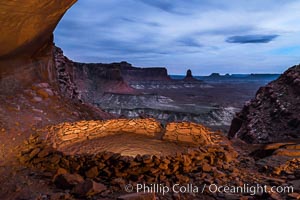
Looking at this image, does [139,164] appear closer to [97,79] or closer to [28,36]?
[28,36]

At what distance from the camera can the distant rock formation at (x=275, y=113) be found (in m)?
7.58

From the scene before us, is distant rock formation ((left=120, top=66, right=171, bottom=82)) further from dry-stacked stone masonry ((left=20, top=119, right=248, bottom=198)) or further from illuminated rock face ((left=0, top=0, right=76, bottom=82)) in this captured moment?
dry-stacked stone masonry ((left=20, top=119, right=248, bottom=198))

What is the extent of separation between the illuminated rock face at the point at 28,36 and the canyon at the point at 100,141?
3 centimetres

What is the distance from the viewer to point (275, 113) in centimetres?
841

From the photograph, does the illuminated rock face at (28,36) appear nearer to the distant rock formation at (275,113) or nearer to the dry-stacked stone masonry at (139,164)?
A: the dry-stacked stone masonry at (139,164)

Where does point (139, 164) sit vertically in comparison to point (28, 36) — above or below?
below

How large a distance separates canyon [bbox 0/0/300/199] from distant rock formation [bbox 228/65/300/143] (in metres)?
0.04

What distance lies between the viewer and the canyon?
349 centimetres

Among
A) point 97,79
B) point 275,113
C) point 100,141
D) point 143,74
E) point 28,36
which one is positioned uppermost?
point 143,74

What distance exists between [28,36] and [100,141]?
163 inches

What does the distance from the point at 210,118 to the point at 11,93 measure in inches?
1174

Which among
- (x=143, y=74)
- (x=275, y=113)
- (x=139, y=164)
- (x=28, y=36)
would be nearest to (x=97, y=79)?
(x=143, y=74)

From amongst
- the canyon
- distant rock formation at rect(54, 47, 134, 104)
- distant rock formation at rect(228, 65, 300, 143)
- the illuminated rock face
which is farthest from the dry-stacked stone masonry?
distant rock formation at rect(54, 47, 134, 104)

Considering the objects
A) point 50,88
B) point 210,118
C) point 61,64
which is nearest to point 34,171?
point 50,88
